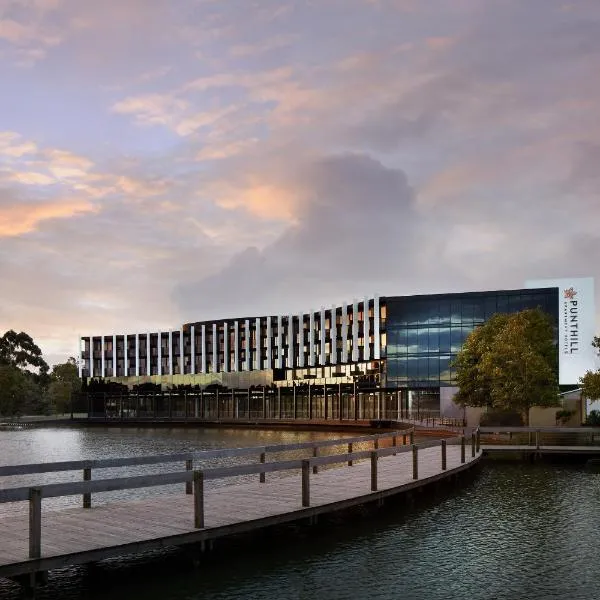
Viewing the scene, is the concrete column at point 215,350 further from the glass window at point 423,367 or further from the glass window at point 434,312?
the glass window at point 434,312

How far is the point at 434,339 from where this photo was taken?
335 feet

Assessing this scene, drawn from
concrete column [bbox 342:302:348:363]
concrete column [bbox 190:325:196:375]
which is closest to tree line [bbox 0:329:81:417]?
concrete column [bbox 190:325:196:375]

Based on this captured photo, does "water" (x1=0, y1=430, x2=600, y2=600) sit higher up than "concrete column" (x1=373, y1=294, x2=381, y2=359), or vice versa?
"concrete column" (x1=373, y1=294, x2=381, y2=359)

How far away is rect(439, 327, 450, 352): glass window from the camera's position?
3967 inches

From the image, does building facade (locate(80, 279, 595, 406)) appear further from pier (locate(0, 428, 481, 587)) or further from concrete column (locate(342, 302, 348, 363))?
pier (locate(0, 428, 481, 587))

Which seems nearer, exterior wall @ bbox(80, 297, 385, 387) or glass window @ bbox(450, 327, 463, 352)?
glass window @ bbox(450, 327, 463, 352)

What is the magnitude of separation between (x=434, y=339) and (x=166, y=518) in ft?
290

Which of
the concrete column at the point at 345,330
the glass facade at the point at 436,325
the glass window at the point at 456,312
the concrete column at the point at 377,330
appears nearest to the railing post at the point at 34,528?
the glass facade at the point at 436,325

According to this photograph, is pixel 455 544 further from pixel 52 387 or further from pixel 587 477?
pixel 52 387

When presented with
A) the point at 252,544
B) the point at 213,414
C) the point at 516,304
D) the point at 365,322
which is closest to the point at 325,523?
the point at 252,544

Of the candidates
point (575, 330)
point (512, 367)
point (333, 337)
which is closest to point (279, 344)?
point (333, 337)

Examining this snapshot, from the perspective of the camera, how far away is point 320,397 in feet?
412

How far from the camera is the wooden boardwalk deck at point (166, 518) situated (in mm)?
13094

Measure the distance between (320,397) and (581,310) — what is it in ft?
150
